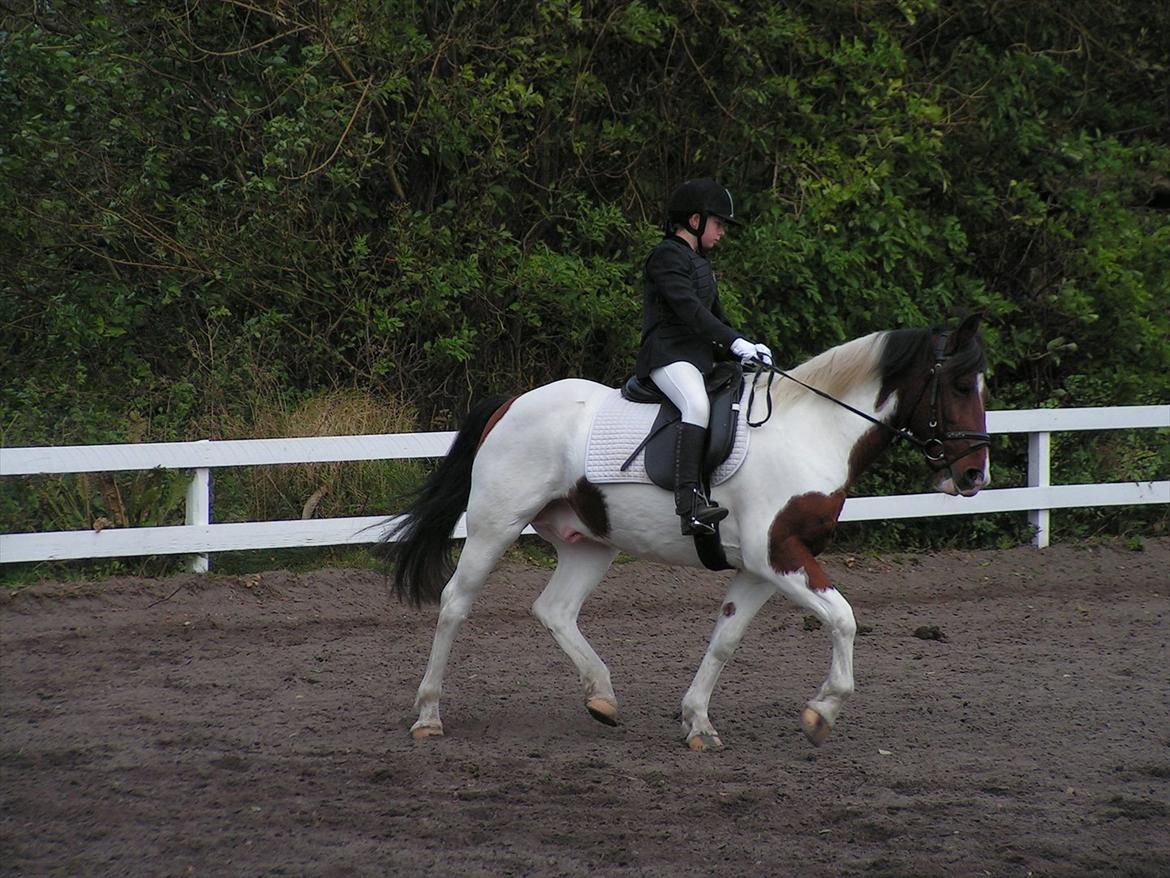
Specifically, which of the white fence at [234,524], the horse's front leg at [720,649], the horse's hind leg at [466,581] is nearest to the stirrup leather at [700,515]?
the horse's front leg at [720,649]

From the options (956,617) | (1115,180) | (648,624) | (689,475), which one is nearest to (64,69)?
(648,624)

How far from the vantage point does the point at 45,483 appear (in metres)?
9.10

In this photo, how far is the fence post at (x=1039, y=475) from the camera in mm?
10844

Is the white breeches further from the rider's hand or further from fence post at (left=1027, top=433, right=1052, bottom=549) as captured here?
fence post at (left=1027, top=433, right=1052, bottom=549)

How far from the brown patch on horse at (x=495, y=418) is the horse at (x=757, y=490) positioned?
0.04 ft

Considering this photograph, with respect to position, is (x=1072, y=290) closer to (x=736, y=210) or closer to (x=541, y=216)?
(x=736, y=210)

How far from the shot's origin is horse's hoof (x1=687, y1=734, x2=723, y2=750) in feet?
19.2

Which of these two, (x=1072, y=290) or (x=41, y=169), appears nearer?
(x=41, y=169)

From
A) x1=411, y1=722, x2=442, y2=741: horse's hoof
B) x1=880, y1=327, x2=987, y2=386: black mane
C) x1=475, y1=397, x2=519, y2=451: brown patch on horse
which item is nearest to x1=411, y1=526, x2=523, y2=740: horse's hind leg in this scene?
x1=411, y1=722, x2=442, y2=741: horse's hoof

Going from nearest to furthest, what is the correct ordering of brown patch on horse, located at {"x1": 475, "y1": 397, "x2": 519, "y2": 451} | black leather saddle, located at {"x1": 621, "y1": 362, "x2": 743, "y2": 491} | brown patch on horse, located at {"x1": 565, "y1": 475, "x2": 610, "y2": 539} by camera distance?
black leather saddle, located at {"x1": 621, "y1": 362, "x2": 743, "y2": 491} < brown patch on horse, located at {"x1": 565, "y1": 475, "x2": 610, "y2": 539} < brown patch on horse, located at {"x1": 475, "y1": 397, "x2": 519, "y2": 451}

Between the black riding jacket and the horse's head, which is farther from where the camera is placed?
the black riding jacket

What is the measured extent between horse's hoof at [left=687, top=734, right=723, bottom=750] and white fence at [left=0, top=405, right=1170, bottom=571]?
253cm

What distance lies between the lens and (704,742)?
5.87 meters

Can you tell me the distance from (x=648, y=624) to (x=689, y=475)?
3125 mm
